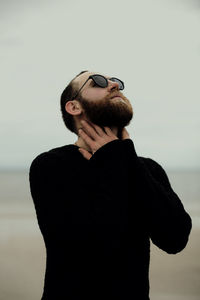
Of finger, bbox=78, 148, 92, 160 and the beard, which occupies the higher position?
the beard

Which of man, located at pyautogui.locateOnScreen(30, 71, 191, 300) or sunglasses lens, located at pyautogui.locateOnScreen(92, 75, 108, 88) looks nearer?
man, located at pyautogui.locateOnScreen(30, 71, 191, 300)

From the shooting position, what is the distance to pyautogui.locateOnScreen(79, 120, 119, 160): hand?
3.27 feet

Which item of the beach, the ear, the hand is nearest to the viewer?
the hand

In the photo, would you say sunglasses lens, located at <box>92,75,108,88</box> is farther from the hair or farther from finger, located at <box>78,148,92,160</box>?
finger, located at <box>78,148,92,160</box>

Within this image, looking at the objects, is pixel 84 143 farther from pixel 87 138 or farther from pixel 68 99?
pixel 68 99

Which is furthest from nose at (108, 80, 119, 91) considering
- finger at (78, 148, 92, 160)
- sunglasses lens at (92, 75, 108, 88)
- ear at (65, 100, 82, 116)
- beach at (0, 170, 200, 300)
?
beach at (0, 170, 200, 300)

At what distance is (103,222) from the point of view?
2.70 ft

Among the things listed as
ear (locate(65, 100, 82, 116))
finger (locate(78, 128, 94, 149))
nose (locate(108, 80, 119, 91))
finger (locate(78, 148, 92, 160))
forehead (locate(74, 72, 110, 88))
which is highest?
forehead (locate(74, 72, 110, 88))

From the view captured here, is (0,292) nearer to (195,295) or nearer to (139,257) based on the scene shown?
(195,295)

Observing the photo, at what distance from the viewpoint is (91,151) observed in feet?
3.51

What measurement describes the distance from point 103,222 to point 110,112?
1.23ft

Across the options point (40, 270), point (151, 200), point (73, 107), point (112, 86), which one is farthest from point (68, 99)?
point (40, 270)

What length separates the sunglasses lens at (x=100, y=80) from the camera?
1.09 meters

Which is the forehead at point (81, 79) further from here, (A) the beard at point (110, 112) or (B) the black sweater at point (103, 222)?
(B) the black sweater at point (103, 222)
